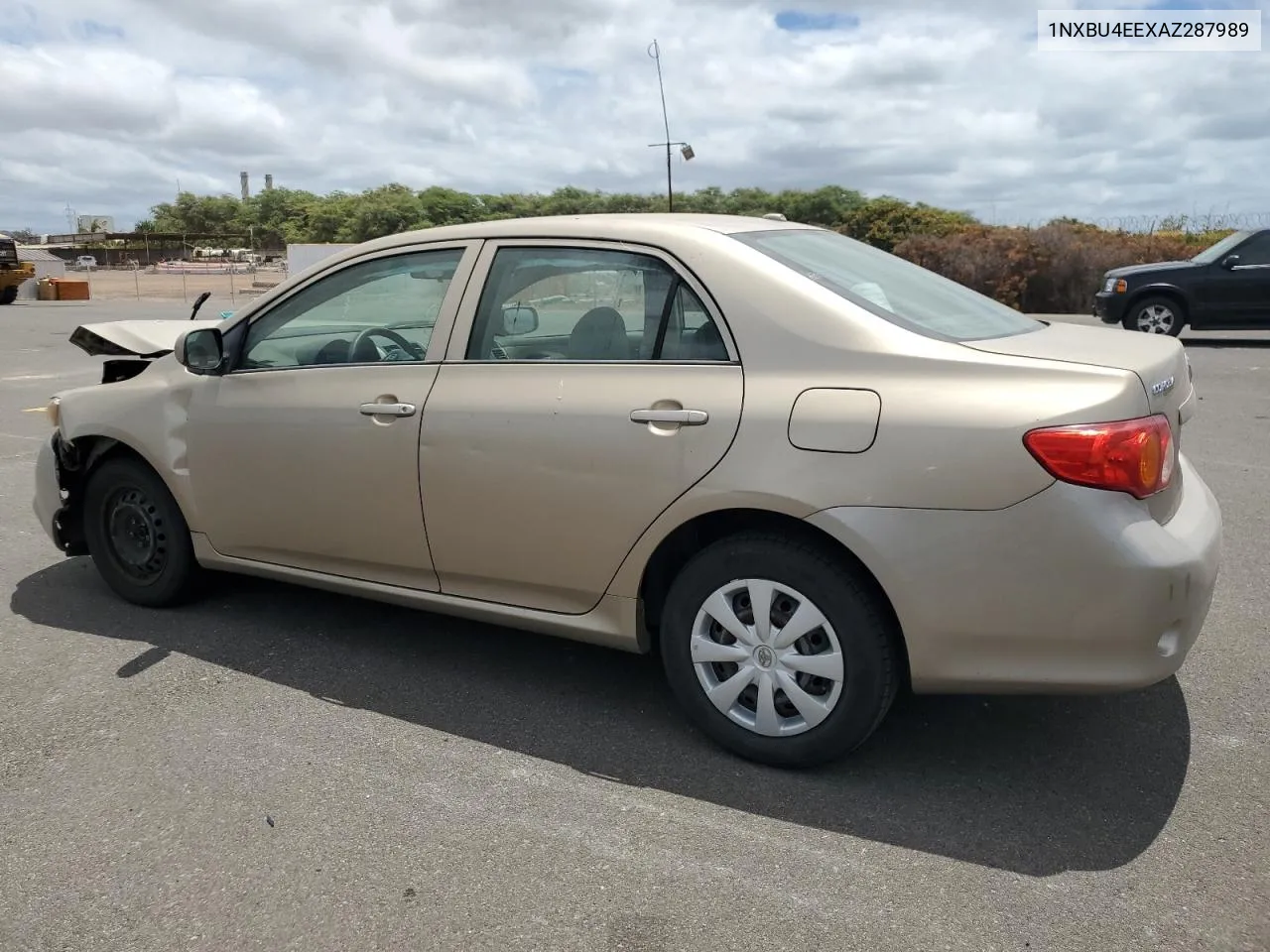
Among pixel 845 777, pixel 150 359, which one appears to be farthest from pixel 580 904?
pixel 150 359

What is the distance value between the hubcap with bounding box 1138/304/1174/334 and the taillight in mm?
13103

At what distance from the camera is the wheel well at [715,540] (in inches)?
119

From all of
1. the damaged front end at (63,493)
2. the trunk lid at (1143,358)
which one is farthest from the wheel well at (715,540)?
the damaged front end at (63,493)

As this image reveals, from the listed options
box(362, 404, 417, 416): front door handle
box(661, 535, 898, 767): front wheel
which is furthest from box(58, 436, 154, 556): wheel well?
box(661, 535, 898, 767): front wheel

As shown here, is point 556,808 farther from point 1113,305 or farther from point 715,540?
point 1113,305

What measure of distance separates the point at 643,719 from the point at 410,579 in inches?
38.4

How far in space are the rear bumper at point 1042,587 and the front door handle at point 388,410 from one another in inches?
Answer: 58.9

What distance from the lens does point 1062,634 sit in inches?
111

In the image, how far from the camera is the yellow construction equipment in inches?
1204

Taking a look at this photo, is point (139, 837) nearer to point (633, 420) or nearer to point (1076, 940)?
point (633, 420)

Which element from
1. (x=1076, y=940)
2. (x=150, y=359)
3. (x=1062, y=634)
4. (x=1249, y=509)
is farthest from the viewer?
(x=1249, y=509)

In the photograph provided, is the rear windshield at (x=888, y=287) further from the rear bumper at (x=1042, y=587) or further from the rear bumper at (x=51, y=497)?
the rear bumper at (x=51, y=497)

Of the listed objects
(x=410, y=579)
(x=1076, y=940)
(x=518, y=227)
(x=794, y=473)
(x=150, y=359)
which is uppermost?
(x=518, y=227)

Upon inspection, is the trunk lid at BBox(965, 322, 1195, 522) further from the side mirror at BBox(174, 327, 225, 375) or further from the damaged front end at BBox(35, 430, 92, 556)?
the damaged front end at BBox(35, 430, 92, 556)
